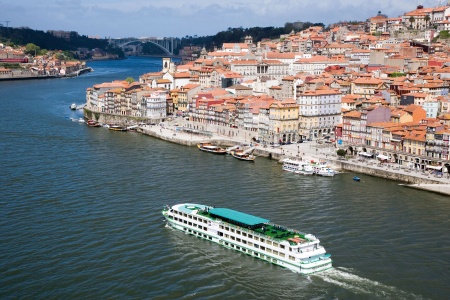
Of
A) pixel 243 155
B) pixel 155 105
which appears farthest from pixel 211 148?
pixel 155 105

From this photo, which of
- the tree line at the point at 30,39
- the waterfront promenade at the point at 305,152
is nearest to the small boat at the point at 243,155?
the waterfront promenade at the point at 305,152

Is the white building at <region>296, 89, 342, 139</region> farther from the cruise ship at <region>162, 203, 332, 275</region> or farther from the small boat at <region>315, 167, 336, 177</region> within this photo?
the cruise ship at <region>162, 203, 332, 275</region>

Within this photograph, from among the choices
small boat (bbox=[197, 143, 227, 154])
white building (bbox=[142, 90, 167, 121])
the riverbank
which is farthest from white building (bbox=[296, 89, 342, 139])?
the riverbank

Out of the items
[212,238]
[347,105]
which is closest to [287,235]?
[212,238]

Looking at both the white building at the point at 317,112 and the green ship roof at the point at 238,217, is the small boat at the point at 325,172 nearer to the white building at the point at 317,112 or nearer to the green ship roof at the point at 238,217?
the white building at the point at 317,112

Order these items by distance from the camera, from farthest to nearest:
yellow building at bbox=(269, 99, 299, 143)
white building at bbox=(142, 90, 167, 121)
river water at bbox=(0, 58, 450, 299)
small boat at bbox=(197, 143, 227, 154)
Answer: white building at bbox=(142, 90, 167, 121), yellow building at bbox=(269, 99, 299, 143), small boat at bbox=(197, 143, 227, 154), river water at bbox=(0, 58, 450, 299)

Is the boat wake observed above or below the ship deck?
below

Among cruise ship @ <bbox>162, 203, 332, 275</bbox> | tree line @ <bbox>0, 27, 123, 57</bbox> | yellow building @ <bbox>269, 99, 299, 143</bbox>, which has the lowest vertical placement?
cruise ship @ <bbox>162, 203, 332, 275</bbox>
